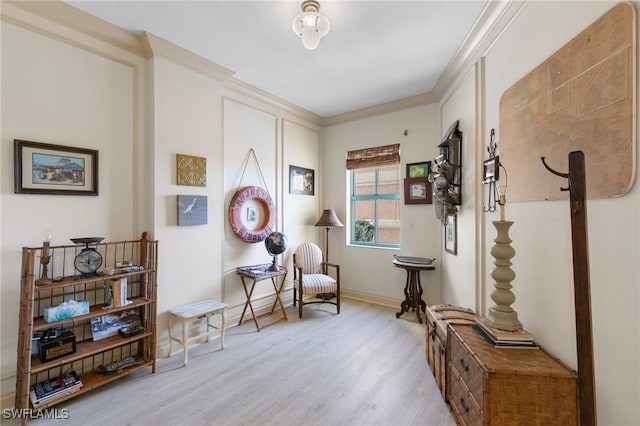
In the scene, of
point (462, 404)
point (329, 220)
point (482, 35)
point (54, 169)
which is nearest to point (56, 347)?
point (54, 169)

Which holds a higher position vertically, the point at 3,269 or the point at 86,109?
the point at 86,109

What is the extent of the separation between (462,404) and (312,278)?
2.30 metres

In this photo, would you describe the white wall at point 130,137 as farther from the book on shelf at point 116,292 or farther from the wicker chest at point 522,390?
the wicker chest at point 522,390

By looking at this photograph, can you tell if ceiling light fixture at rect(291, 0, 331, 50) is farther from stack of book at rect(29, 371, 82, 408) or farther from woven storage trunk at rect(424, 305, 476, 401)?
stack of book at rect(29, 371, 82, 408)

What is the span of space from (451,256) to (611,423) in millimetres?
2080

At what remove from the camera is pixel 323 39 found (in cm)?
251

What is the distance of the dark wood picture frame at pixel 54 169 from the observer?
1.94 meters

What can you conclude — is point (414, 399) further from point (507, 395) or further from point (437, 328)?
point (507, 395)

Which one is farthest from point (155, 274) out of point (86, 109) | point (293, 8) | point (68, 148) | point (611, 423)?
point (611, 423)

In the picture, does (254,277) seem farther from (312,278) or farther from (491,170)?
(491,170)

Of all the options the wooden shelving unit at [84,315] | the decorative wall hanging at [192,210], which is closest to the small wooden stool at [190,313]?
the wooden shelving unit at [84,315]

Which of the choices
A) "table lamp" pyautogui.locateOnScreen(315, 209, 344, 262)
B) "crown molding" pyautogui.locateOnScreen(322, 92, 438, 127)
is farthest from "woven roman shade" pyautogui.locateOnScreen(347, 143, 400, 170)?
"table lamp" pyautogui.locateOnScreen(315, 209, 344, 262)

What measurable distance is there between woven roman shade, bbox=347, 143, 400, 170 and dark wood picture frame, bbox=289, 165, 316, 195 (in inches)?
26.3

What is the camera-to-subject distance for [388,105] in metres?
4.04
